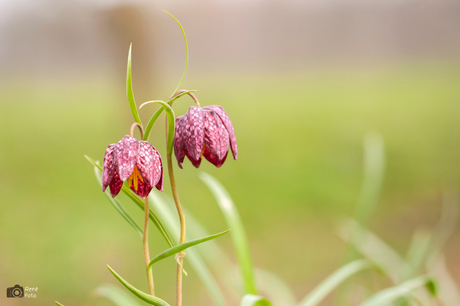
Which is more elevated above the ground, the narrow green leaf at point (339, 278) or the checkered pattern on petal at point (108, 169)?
the checkered pattern on petal at point (108, 169)

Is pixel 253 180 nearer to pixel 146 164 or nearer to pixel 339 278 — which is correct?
pixel 339 278

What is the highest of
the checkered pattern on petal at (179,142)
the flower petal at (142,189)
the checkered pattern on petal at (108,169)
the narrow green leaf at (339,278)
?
the checkered pattern on petal at (179,142)

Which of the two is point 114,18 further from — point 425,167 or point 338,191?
point 425,167

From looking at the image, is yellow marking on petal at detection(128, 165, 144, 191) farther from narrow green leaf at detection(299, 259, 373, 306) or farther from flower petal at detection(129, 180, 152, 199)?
narrow green leaf at detection(299, 259, 373, 306)

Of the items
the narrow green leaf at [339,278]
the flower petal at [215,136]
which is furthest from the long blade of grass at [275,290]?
the flower petal at [215,136]

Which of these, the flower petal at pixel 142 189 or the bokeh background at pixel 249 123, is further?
the bokeh background at pixel 249 123

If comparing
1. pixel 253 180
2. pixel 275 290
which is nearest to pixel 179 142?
pixel 275 290

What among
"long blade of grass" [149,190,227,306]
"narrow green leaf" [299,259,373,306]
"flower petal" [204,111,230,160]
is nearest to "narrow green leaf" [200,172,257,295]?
"long blade of grass" [149,190,227,306]

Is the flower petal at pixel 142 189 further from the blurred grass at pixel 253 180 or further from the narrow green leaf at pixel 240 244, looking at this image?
the blurred grass at pixel 253 180
